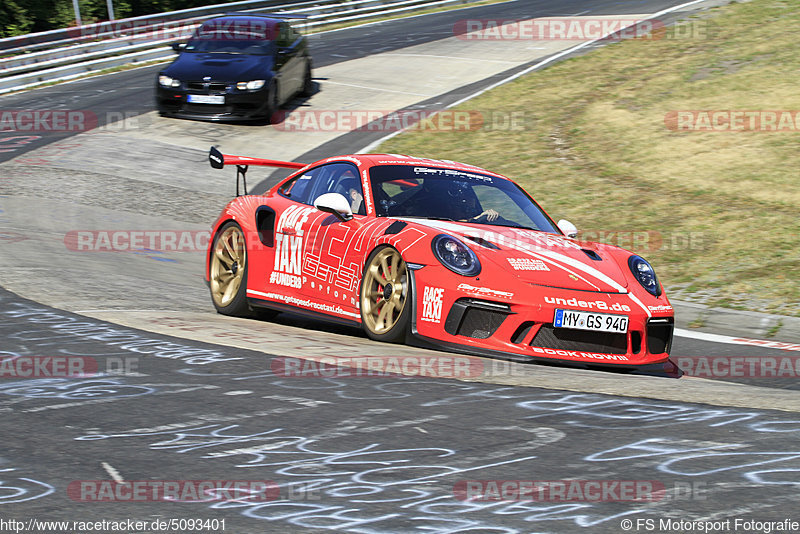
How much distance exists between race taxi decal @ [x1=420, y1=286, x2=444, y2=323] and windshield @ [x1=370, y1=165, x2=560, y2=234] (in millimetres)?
1019

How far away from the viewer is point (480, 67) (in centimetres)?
2438

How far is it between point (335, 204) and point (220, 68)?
36.6ft

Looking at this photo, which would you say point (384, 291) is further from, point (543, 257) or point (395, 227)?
point (543, 257)

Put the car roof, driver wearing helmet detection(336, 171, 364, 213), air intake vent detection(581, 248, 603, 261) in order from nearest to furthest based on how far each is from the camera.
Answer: air intake vent detection(581, 248, 603, 261), driver wearing helmet detection(336, 171, 364, 213), the car roof

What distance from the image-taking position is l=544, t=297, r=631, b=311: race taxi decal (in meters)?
6.48

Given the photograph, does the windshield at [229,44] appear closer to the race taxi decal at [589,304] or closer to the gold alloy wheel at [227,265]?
the gold alloy wheel at [227,265]

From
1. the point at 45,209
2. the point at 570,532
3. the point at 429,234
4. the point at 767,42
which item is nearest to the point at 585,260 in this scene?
the point at 429,234

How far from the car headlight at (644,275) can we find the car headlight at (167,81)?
12269mm

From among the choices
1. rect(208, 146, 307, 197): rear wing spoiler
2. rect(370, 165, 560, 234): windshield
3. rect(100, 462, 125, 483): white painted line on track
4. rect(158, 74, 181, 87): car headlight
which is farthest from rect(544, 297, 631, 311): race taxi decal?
rect(158, 74, 181, 87): car headlight

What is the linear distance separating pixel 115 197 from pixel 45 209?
125 centimetres

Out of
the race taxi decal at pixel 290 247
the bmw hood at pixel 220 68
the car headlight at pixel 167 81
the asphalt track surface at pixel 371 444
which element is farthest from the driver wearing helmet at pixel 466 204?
the car headlight at pixel 167 81

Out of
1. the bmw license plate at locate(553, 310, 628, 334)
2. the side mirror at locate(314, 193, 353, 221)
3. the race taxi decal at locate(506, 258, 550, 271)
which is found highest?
the side mirror at locate(314, 193, 353, 221)

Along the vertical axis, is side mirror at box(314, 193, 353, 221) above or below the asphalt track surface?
above

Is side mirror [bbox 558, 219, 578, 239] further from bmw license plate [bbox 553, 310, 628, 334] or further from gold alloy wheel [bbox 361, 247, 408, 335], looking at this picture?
gold alloy wheel [bbox 361, 247, 408, 335]
